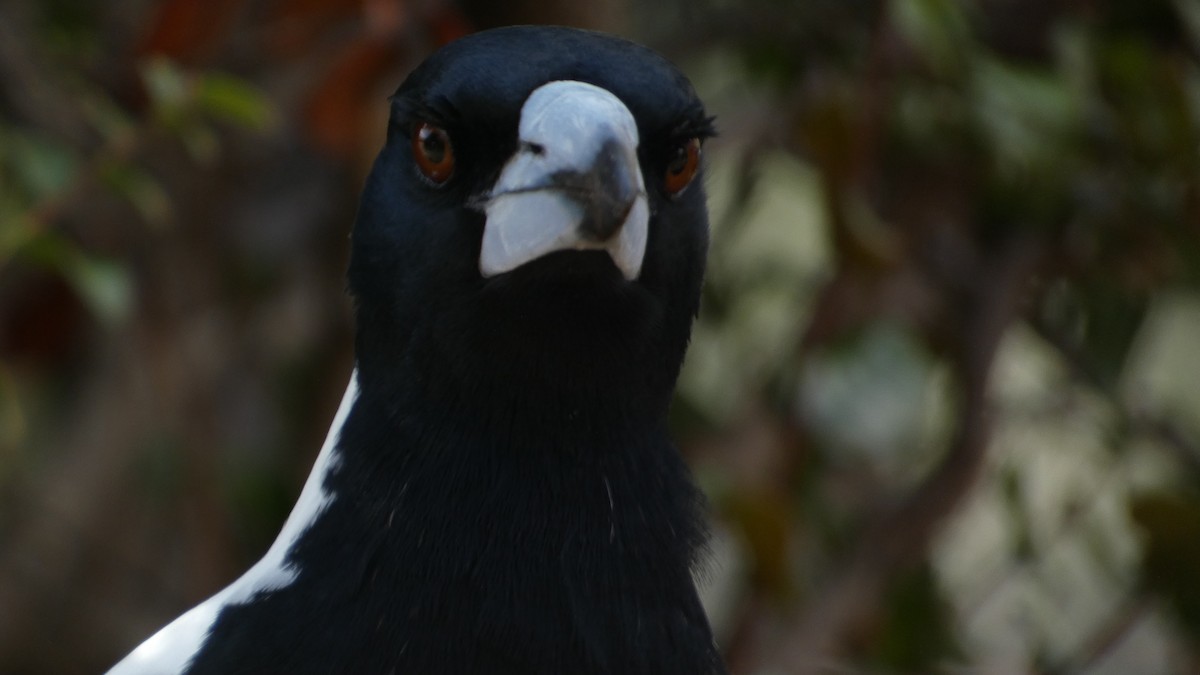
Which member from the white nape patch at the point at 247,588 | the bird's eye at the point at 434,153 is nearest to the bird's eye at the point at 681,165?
the bird's eye at the point at 434,153

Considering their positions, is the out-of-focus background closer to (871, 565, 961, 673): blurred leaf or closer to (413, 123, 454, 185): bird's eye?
(871, 565, 961, 673): blurred leaf

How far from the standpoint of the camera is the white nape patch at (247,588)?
A: 138 centimetres

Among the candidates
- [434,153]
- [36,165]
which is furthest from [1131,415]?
[36,165]

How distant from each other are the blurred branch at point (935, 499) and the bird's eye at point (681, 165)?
918 millimetres

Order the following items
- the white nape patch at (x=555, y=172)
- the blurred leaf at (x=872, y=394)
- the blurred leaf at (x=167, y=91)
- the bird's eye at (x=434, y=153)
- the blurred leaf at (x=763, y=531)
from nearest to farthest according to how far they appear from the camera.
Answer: the white nape patch at (x=555, y=172), the bird's eye at (x=434, y=153), the blurred leaf at (x=167, y=91), the blurred leaf at (x=872, y=394), the blurred leaf at (x=763, y=531)

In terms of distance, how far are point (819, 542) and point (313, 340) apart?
82 cm

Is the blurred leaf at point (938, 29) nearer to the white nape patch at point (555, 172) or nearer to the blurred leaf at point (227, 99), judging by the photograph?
the white nape patch at point (555, 172)

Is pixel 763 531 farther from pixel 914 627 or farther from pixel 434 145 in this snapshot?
pixel 434 145

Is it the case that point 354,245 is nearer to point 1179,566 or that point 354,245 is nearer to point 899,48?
point 899,48

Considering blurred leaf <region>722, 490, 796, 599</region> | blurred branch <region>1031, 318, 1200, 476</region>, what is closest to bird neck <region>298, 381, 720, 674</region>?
blurred leaf <region>722, 490, 796, 599</region>

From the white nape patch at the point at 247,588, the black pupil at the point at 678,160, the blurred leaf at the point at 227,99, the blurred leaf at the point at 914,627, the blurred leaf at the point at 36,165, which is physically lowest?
the blurred leaf at the point at 914,627

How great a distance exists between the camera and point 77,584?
2.88 m

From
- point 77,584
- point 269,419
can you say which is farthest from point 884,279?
point 77,584

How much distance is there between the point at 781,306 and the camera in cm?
279
